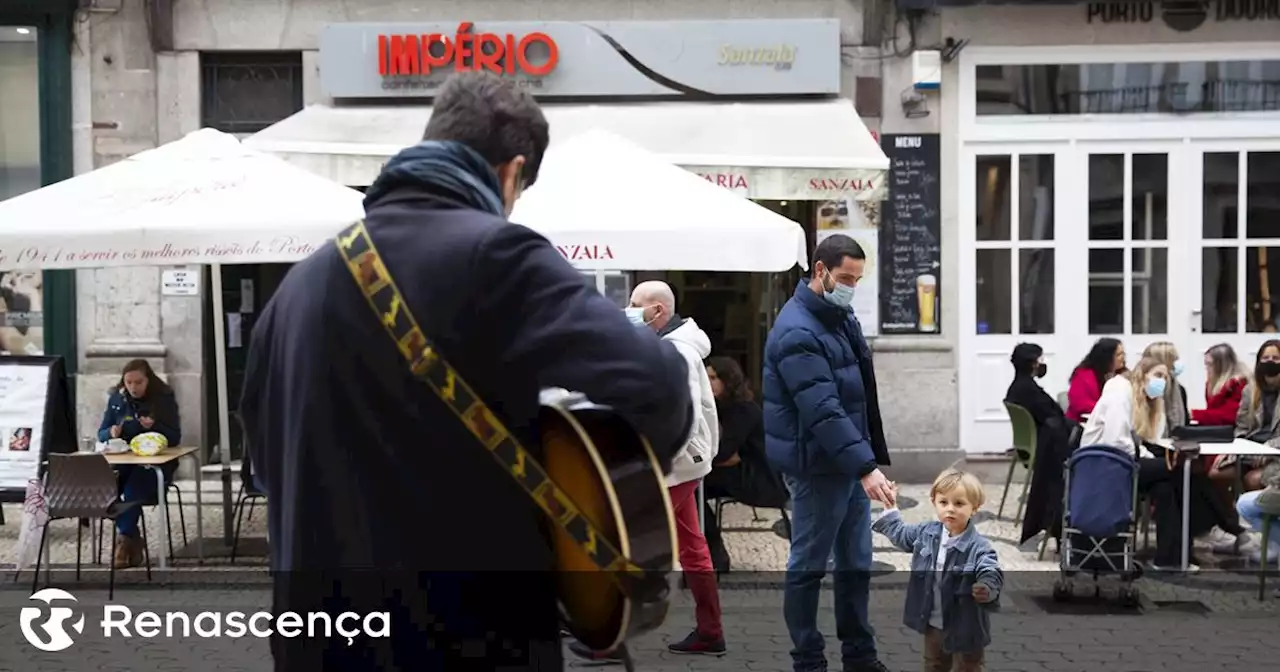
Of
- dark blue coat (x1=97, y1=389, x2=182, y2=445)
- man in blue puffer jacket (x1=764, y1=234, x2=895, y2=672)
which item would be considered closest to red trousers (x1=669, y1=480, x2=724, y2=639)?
man in blue puffer jacket (x1=764, y1=234, x2=895, y2=672)

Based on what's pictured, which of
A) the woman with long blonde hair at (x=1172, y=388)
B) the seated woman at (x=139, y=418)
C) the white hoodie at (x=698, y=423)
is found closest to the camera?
the white hoodie at (x=698, y=423)

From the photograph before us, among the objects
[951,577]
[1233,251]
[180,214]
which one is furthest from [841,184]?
[951,577]

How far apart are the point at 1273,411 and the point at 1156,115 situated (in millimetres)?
3676

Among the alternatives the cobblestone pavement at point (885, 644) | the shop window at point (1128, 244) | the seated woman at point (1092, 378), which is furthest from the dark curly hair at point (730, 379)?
the shop window at point (1128, 244)

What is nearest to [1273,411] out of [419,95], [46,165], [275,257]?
[275,257]

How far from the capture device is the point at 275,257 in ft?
23.9

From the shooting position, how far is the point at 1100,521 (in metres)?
7.25

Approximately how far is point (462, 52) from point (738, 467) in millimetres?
5311

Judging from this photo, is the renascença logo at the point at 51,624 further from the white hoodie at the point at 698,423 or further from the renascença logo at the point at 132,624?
the white hoodie at the point at 698,423

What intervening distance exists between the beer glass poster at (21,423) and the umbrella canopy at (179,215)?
147cm

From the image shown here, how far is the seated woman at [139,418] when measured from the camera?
856cm

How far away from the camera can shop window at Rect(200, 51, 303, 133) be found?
11.8 meters

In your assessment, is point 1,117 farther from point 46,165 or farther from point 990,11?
point 990,11

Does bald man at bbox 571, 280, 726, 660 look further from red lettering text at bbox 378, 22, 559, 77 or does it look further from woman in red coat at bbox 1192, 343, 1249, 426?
red lettering text at bbox 378, 22, 559, 77
